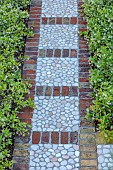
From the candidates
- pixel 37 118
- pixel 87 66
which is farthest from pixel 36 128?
pixel 87 66

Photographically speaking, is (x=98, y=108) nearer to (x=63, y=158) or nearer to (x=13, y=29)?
(x=63, y=158)

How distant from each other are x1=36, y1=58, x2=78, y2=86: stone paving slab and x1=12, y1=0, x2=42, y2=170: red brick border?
0.08 m

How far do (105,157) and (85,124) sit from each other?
44cm

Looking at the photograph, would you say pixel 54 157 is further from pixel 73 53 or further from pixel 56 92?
pixel 73 53

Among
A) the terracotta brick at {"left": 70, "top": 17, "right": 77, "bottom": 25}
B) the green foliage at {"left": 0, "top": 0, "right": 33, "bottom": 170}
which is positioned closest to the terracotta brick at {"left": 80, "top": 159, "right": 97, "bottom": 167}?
the green foliage at {"left": 0, "top": 0, "right": 33, "bottom": 170}

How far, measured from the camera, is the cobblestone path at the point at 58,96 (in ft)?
12.8

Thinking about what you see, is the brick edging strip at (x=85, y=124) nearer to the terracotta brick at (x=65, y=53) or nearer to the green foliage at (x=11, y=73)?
the terracotta brick at (x=65, y=53)

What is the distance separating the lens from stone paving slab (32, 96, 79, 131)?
4.19 meters

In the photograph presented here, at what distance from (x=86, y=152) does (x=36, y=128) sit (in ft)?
1.85

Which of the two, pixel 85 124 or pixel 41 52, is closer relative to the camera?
pixel 85 124

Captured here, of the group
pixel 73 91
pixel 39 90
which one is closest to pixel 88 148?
pixel 73 91

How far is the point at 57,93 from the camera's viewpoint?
4527 mm

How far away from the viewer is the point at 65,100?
4.45 metres

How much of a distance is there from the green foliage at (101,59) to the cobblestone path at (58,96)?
0.12 m
